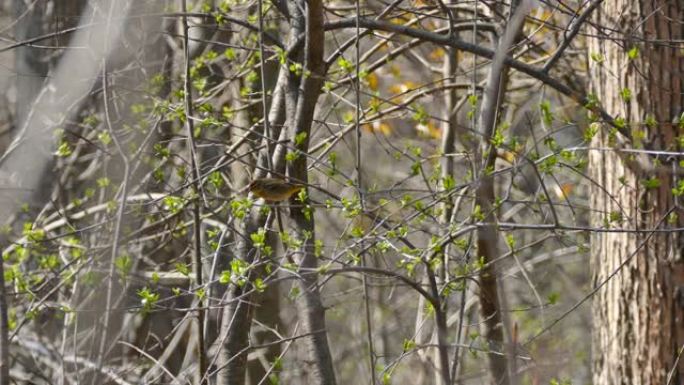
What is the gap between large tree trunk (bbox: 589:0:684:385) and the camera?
16.6 ft

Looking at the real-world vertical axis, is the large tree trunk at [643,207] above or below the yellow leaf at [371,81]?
below

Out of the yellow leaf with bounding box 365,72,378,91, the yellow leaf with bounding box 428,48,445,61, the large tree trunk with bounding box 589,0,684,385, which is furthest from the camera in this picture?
the yellow leaf with bounding box 428,48,445,61

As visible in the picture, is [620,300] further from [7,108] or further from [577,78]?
[7,108]

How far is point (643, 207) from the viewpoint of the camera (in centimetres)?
511

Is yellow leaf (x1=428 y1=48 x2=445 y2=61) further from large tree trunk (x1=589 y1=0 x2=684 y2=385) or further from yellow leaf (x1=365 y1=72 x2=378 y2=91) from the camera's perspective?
large tree trunk (x1=589 y1=0 x2=684 y2=385)

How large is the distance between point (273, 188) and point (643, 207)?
232cm

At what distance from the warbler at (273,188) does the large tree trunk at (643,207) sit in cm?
197

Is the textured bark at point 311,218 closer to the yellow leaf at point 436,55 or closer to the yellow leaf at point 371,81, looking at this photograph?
the yellow leaf at point 371,81

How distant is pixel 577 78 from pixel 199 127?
9.33 ft

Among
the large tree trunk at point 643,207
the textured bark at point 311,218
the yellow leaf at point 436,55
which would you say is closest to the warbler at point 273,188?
the textured bark at point 311,218

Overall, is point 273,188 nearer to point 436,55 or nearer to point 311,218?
point 311,218

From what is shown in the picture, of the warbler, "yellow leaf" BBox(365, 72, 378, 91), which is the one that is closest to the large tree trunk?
"yellow leaf" BBox(365, 72, 378, 91)

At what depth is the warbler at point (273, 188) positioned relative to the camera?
3.77m

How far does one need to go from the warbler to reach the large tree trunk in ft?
6.47
